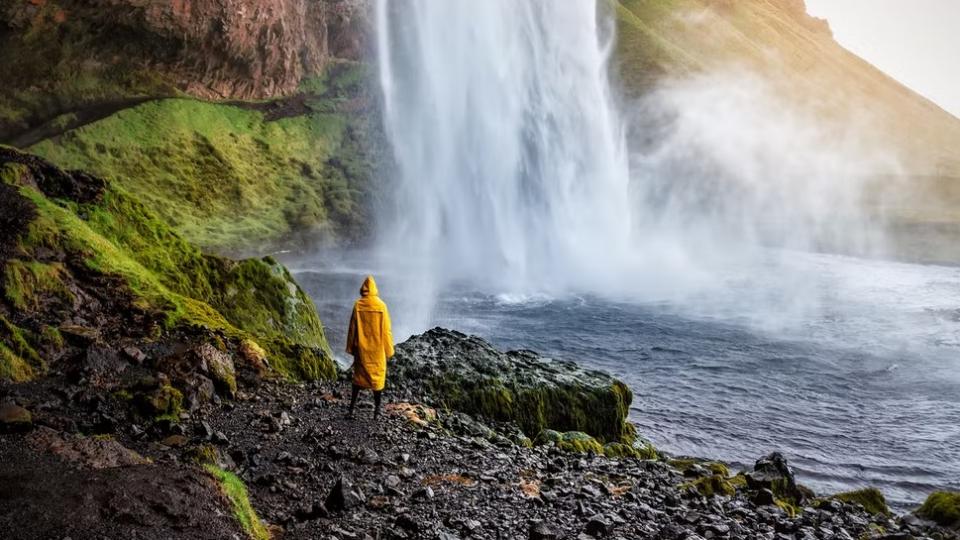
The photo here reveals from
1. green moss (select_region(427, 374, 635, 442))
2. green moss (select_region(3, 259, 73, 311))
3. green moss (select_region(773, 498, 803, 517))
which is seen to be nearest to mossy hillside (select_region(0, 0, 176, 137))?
green moss (select_region(3, 259, 73, 311))

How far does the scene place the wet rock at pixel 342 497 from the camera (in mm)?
6922

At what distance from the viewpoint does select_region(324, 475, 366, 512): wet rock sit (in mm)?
6922

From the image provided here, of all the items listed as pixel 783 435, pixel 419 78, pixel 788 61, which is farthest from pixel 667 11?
pixel 783 435

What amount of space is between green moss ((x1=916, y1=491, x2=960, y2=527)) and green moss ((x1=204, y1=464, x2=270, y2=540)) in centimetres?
1226

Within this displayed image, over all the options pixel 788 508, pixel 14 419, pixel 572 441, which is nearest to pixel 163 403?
pixel 14 419

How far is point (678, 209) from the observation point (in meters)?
66.9

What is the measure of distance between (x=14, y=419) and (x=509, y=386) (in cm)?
954

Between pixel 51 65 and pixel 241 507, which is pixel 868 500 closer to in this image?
pixel 241 507

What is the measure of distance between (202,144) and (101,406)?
131 ft

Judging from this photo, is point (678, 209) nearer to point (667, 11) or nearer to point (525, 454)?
A: point (525, 454)

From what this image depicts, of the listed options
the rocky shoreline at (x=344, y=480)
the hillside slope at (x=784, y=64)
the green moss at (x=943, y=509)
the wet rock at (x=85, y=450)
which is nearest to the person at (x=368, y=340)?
the rocky shoreline at (x=344, y=480)

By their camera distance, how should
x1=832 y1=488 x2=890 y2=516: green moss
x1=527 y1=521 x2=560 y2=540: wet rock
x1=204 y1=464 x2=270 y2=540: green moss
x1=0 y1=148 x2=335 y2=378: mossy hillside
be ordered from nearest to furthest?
x1=204 y1=464 x2=270 y2=540: green moss
x1=527 y1=521 x2=560 y2=540: wet rock
x1=0 y1=148 x2=335 y2=378: mossy hillside
x1=832 y1=488 x2=890 y2=516: green moss

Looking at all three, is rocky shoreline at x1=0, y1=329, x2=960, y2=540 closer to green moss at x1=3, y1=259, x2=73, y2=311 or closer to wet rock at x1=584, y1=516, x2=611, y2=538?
wet rock at x1=584, y1=516, x2=611, y2=538

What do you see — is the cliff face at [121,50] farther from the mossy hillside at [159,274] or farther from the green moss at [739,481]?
the green moss at [739,481]
